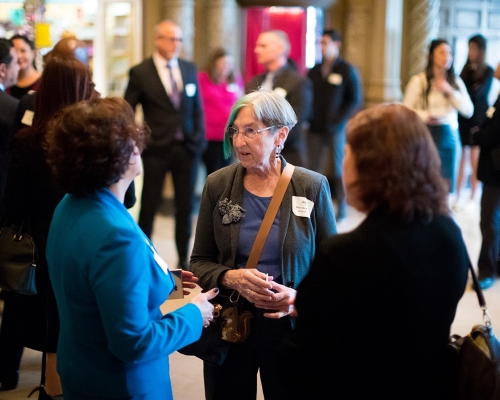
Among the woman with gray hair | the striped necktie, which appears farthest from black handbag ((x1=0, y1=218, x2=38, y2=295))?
the striped necktie

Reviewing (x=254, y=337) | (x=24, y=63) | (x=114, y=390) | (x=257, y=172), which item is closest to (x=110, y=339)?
(x=114, y=390)

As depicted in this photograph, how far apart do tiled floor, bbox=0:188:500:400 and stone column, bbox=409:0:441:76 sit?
281 centimetres

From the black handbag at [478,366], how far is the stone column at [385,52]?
7313mm

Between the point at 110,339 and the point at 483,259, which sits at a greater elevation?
the point at 110,339

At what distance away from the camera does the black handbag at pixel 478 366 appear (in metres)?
1.76

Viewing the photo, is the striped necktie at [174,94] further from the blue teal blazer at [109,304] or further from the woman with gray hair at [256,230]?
the blue teal blazer at [109,304]

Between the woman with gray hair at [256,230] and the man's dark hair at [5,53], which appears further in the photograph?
the man's dark hair at [5,53]

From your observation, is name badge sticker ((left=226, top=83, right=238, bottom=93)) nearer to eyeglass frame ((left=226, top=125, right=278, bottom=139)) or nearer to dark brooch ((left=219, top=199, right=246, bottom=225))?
eyeglass frame ((left=226, top=125, right=278, bottom=139))

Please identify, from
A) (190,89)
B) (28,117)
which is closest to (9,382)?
(28,117)

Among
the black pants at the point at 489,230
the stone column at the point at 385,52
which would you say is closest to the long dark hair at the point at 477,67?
the stone column at the point at 385,52

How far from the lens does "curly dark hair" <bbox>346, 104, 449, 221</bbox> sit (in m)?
1.65

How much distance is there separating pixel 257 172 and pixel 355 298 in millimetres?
1078

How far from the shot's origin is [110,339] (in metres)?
1.82

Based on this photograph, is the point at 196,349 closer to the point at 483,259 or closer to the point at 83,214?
the point at 83,214
